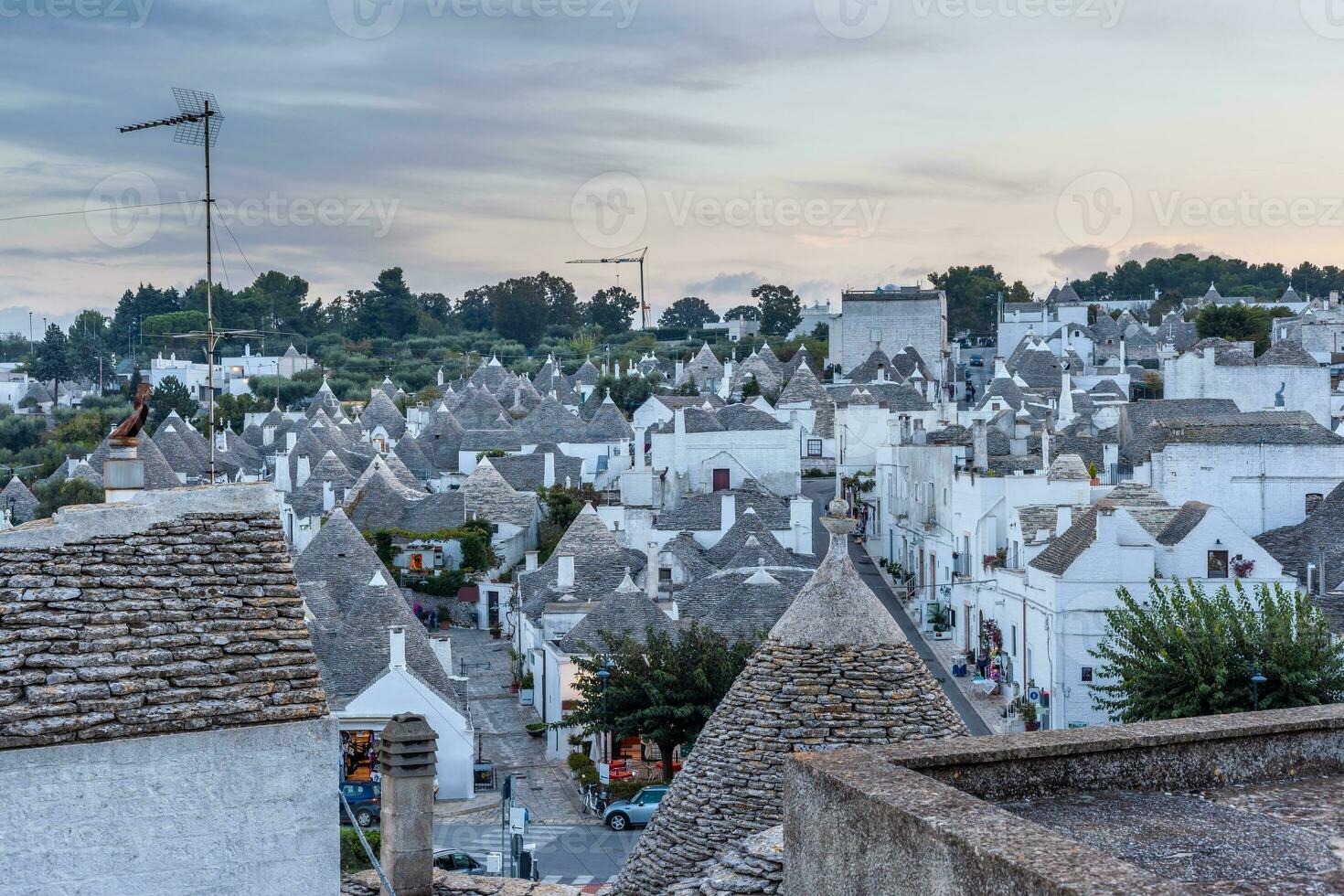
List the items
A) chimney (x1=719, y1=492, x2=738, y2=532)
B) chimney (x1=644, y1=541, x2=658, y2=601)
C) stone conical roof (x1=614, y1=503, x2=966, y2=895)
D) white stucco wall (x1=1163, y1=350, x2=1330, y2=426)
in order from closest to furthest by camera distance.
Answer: stone conical roof (x1=614, y1=503, x2=966, y2=895)
chimney (x1=644, y1=541, x2=658, y2=601)
chimney (x1=719, y1=492, x2=738, y2=532)
white stucco wall (x1=1163, y1=350, x2=1330, y2=426)

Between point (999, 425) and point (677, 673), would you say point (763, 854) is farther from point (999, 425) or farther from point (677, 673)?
point (999, 425)

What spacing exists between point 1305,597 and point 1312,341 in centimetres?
7022

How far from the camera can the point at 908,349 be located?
320 feet

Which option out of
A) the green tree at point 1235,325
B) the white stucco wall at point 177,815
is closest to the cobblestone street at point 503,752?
the white stucco wall at point 177,815

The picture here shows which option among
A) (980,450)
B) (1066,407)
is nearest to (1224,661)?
(980,450)

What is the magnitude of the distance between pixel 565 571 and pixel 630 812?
1378 cm

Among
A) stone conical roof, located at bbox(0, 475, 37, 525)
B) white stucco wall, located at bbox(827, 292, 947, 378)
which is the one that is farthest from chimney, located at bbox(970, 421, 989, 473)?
white stucco wall, located at bbox(827, 292, 947, 378)

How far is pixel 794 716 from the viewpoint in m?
13.0

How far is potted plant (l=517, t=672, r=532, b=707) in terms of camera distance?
136ft

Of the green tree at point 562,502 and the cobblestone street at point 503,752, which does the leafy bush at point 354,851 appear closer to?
the cobblestone street at point 503,752

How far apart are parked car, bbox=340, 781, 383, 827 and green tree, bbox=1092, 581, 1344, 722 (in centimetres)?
1323

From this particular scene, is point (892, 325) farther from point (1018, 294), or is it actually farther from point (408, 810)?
point (408, 810)

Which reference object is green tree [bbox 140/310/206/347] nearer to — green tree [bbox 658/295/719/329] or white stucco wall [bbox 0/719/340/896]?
green tree [bbox 658/295/719/329]

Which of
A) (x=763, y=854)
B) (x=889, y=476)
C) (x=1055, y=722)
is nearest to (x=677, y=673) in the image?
(x=1055, y=722)
